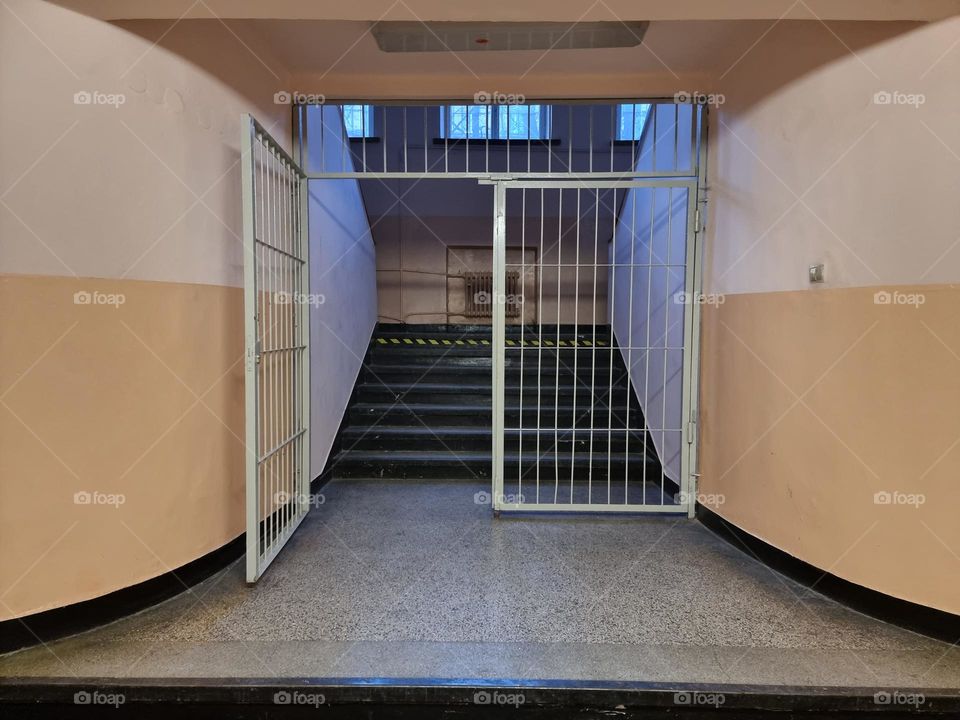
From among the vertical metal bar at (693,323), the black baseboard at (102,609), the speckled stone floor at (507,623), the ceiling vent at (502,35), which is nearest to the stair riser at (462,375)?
the vertical metal bar at (693,323)

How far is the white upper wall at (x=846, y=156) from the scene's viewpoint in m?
1.85


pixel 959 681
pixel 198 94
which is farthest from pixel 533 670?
pixel 198 94

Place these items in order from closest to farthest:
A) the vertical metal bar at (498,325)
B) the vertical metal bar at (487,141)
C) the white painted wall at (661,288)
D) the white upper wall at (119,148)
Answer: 1. the white upper wall at (119,148)
2. the vertical metal bar at (498,325)
3. the white painted wall at (661,288)
4. the vertical metal bar at (487,141)

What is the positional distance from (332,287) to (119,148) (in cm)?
176

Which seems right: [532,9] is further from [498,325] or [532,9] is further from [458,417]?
[458,417]

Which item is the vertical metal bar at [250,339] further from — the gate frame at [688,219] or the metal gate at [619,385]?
the metal gate at [619,385]

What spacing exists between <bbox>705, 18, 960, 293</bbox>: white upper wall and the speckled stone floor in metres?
1.39

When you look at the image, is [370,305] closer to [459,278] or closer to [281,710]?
[459,278]

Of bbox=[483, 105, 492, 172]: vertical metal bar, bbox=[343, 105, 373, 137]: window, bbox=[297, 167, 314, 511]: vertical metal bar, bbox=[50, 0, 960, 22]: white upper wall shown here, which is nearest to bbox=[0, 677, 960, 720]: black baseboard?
bbox=[297, 167, 314, 511]: vertical metal bar

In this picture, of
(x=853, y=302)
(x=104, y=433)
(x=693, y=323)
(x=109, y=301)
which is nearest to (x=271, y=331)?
(x=109, y=301)

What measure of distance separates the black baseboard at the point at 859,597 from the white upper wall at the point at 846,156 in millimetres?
1230

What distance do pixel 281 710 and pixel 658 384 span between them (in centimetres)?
302

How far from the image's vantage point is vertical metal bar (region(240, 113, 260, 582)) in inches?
84.2

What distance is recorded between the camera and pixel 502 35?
100.0 inches
